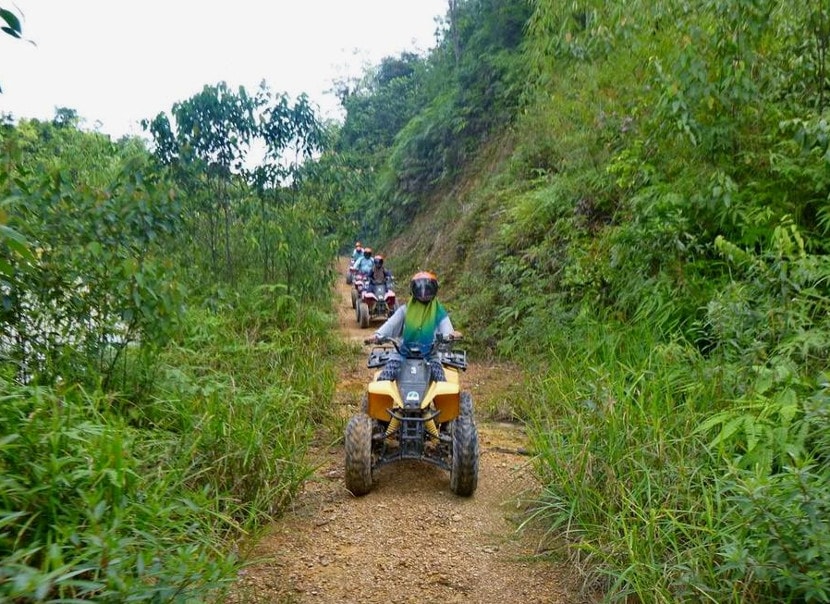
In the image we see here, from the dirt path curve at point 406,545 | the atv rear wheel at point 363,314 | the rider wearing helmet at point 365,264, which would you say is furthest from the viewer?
the rider wearing helmet at point 365,264

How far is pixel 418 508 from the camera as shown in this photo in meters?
4.09

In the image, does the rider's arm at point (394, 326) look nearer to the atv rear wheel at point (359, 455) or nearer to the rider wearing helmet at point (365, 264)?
the atv rear wheel at point (359, 455)

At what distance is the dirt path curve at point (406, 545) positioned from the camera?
10.3ft

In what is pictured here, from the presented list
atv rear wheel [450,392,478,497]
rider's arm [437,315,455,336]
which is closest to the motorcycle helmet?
rider's arm [437,315,455,336]

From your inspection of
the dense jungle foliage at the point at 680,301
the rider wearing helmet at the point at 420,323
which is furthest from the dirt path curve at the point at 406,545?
the rider wearing helmet at the point at 420,323

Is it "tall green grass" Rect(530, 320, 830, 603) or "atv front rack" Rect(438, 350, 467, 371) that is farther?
"atv front rack" Rect(438, 350, 467, 371)

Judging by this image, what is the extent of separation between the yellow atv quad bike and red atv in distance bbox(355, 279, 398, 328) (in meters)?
6.53

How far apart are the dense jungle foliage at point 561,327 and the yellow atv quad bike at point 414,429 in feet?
1.59

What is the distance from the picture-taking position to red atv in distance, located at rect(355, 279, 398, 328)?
11.2 metres

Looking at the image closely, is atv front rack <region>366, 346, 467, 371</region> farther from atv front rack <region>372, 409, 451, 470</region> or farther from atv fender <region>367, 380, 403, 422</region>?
atv front rack <region>372, 409, 451, 470</region>

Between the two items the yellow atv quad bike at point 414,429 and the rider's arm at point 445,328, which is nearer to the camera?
the yellow atv quad bike at point 414,429

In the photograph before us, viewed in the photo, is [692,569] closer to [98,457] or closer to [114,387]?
[98,457]

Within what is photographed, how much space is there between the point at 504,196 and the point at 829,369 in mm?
8584

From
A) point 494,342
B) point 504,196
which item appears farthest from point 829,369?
point 504,196
